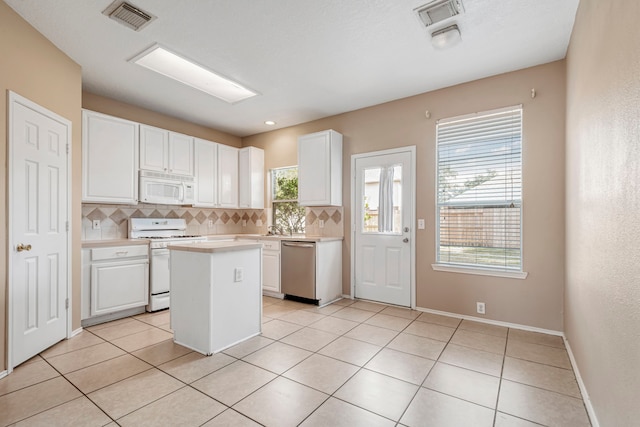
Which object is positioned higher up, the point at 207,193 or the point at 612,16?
the point at 612,16

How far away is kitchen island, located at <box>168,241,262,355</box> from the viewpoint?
262 cm

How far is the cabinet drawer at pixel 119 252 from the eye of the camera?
3.38 metres

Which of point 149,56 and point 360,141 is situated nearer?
point 149,56

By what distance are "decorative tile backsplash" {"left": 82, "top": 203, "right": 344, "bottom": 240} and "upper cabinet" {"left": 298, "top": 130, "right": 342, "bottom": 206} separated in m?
0.32

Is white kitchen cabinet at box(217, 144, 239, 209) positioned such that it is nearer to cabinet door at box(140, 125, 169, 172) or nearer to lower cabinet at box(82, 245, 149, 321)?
cabinet door at box(140, 125, 169, 172)

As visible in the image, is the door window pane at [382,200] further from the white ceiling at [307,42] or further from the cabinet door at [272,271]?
the cabinet door at [272,271]

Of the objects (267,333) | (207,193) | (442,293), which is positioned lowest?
(267,333)

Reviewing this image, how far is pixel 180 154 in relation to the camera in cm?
453

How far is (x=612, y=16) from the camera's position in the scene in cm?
147

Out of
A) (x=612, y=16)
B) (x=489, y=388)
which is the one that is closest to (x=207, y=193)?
(x=489, y=388)

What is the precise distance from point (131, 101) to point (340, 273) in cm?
369

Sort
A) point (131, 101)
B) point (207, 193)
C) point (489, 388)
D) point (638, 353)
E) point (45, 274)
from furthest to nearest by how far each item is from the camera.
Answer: point (207, 193) < point (131, 101) < point (45, 274) < point (489, 388) < point (638, 353)

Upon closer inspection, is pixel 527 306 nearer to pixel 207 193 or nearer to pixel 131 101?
pixel 207 193

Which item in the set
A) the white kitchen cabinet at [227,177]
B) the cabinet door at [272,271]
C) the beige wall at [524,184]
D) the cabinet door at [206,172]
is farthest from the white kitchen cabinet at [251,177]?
the beige wall at [524,184]
